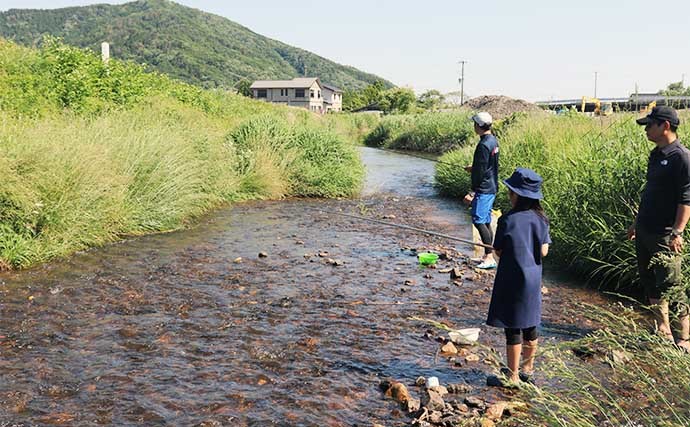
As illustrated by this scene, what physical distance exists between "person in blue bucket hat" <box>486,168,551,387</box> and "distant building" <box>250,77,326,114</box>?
10244cm

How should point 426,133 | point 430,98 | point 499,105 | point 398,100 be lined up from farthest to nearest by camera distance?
point 430,98 → point 398,100 → point 499,105 → point 426,133

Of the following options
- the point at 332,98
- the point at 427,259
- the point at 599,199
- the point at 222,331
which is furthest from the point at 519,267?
the point at 332,98

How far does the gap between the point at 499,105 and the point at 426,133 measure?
8.09 meters

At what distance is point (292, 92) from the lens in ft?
355

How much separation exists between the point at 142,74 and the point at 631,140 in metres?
16.5

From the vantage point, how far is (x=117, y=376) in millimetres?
5035

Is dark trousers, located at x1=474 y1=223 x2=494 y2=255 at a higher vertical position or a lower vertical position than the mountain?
lower

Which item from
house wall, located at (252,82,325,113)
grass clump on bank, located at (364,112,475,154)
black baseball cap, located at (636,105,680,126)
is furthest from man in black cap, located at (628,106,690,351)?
house wall, located at (252,82,325,113)

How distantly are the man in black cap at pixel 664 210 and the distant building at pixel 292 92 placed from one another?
102 metres

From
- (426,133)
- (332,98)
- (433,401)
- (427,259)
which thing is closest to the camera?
(433,401)

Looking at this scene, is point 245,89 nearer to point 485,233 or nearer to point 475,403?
point 485,233

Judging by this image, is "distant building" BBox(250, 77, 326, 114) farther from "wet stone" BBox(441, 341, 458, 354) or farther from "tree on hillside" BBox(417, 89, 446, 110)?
"wet stone" BBox(441, 341, 458, 354)

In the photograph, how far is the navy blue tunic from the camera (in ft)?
15.1

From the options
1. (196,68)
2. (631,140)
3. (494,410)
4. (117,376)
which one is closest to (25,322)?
(117,376)
